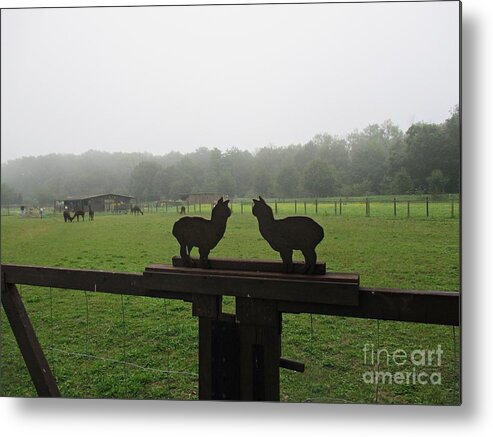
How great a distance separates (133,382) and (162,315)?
33 cm

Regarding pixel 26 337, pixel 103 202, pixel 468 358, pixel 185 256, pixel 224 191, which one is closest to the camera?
pixel 185 256

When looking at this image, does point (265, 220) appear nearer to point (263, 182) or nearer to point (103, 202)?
point (263, 182)

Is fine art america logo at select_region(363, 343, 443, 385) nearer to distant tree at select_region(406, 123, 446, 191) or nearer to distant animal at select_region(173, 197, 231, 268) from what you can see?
distant tree at select_region(406, 123, 446, 191)

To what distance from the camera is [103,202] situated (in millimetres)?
1990

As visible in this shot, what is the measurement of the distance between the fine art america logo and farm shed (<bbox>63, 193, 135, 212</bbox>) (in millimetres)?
1284

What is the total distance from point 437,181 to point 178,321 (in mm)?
1306

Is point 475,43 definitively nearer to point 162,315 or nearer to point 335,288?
point 335,288

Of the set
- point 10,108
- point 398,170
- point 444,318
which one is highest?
point 10,108

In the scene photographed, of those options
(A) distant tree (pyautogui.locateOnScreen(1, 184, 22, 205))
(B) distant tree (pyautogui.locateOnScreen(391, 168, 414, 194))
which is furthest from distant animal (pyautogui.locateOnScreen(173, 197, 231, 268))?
(A) distant tree (pyautogui.locateOnScreen(1, 184, 22, 205))

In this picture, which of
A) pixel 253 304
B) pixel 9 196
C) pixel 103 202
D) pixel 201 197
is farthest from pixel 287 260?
pixel 9 196

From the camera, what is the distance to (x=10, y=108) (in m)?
1.98

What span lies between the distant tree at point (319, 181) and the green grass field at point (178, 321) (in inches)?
4.5

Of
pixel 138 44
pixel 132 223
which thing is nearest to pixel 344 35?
pixel 138 44

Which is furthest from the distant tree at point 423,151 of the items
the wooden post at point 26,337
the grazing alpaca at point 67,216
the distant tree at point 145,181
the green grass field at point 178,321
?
the wooden post at point 26,337
